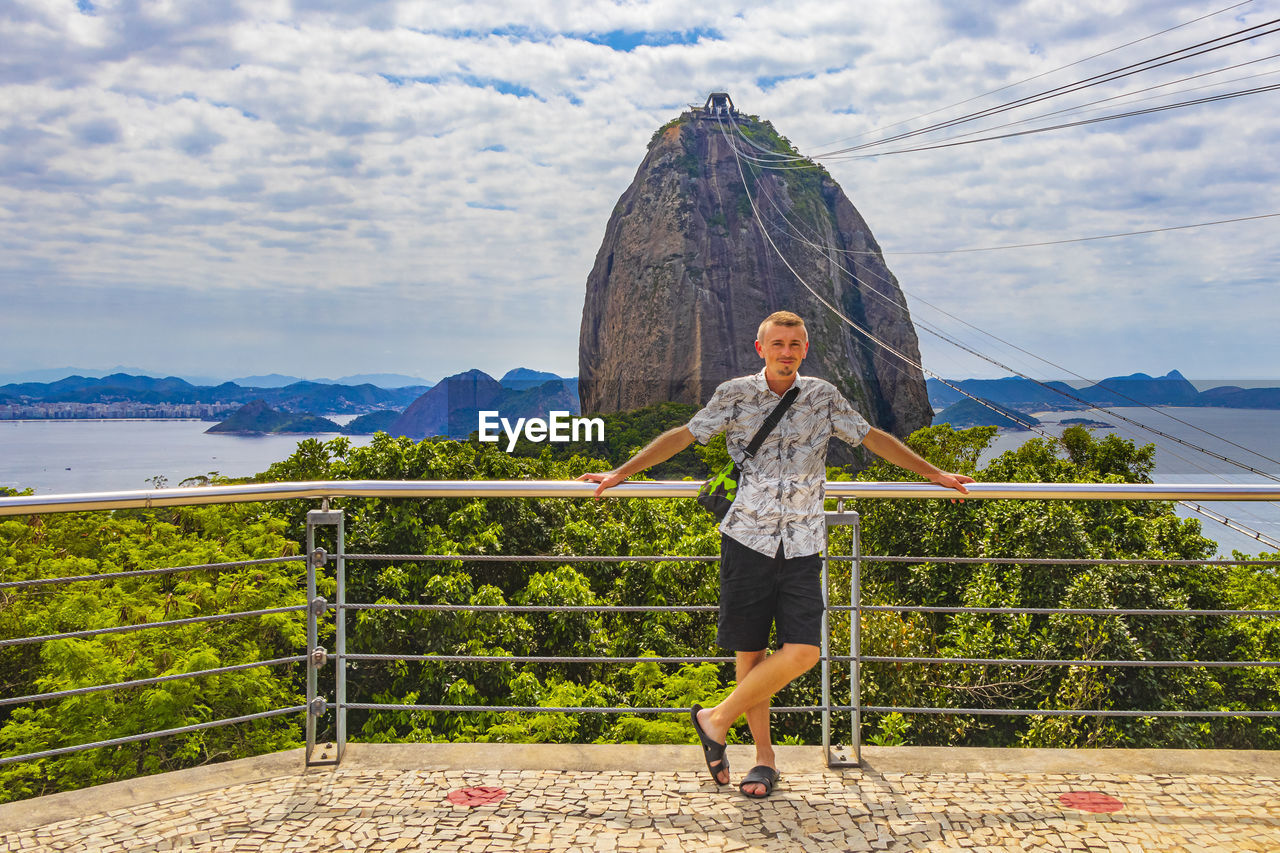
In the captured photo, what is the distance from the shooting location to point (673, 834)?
284 centimetres

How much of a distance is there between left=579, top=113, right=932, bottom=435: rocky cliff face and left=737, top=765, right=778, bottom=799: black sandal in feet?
228

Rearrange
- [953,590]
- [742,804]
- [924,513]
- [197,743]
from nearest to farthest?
1. [742,804]
2. [197,743]
3. [953,590]
4. [924,513]

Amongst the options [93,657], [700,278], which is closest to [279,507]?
[93,657]

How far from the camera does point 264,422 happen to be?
92.5 m

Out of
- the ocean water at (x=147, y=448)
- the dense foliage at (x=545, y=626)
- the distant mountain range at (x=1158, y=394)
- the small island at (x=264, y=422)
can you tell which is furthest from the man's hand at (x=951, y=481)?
the distant mountain range at (x=1158, y=394)

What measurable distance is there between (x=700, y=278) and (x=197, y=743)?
69.9 metres

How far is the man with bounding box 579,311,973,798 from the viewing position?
9.69ft

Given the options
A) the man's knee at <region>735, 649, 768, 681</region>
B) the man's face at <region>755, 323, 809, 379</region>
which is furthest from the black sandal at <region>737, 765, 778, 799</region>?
the man's face at <region>755, 323, 809, 379</region>

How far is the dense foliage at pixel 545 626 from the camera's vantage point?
9.57 metres

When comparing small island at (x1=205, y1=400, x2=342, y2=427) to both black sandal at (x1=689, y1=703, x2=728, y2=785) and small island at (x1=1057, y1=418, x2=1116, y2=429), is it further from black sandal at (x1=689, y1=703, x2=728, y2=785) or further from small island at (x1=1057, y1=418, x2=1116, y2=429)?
black sandal at (x1=689, y1=703, x2=728, y2=785)

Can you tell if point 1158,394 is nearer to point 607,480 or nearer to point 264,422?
point 264,422

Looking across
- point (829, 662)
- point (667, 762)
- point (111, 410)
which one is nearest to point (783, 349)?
point (829, 662)

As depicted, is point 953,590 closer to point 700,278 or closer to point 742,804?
point 742,804

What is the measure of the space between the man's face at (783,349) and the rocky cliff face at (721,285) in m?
69.5
